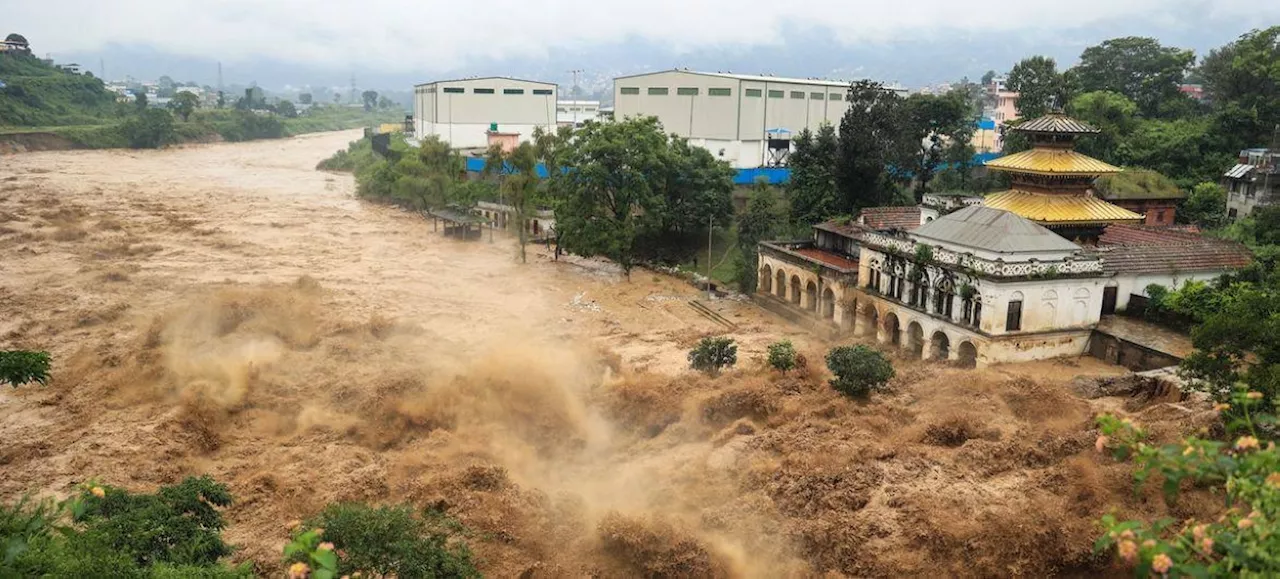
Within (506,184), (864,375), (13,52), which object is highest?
(13,52)

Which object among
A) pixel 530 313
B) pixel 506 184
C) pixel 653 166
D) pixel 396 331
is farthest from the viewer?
pixel 506 184

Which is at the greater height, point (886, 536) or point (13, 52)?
point (13, 52)

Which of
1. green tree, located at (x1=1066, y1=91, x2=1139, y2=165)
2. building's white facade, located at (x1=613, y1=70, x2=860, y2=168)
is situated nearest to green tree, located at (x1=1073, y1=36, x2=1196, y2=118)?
green tree, located at (x1=1066, y1=91, x2=1139, y2=165)

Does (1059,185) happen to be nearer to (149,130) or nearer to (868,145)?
(868,145)

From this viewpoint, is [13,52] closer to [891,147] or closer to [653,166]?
[653,166]

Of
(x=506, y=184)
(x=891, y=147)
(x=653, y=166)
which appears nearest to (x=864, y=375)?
(x=891, y=147)

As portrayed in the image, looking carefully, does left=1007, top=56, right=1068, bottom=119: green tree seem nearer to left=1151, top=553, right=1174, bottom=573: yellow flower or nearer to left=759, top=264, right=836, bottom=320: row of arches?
left=759, top=264, right=836, bottom=320: row of arches
